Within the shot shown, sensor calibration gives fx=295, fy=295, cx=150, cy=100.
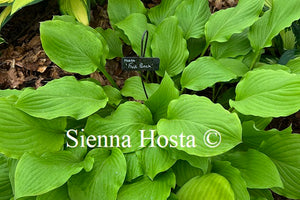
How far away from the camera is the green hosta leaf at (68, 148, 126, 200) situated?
49.3 inches

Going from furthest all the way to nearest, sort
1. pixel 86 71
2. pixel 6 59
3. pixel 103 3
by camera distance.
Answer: pixel 103 3
pixel 6 59
pixel 86 71

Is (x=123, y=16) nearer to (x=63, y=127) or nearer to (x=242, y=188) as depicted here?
(x=63, y=127)

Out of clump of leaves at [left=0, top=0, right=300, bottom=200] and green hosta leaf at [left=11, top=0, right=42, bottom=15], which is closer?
clump of leaves at [left=0, top=0, right=300, bottom=200]

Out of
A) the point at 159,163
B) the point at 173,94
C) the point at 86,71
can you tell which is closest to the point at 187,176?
the point at 159,163

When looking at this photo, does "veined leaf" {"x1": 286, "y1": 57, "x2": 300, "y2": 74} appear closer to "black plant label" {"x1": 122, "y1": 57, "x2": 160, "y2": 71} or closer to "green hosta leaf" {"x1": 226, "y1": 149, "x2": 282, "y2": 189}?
"green hosta leaf" {"x1": 226, "y1": 149, "x2": 282, "y2": 189}

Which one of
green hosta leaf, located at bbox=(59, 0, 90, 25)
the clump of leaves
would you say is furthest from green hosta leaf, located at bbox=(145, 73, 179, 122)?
green hosta leaf, located at bbox=(59, 0, 90, 25)

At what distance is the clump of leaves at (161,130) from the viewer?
4.02 ft

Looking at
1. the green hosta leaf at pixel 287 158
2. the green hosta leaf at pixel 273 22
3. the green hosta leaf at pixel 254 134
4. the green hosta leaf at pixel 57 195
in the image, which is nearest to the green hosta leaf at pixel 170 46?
the green hosta leaf at pixel 273 22

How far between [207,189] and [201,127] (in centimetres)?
25

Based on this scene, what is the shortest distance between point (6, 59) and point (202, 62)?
1500 millimetres

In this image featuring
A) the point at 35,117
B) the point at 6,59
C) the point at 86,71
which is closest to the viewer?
the point at 35,117

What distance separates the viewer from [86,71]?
1592mm

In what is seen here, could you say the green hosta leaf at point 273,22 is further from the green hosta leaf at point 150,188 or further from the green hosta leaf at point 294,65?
the green hosta leaf at point 150,188

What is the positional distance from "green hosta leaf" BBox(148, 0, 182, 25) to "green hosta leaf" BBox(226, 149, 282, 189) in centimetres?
103
